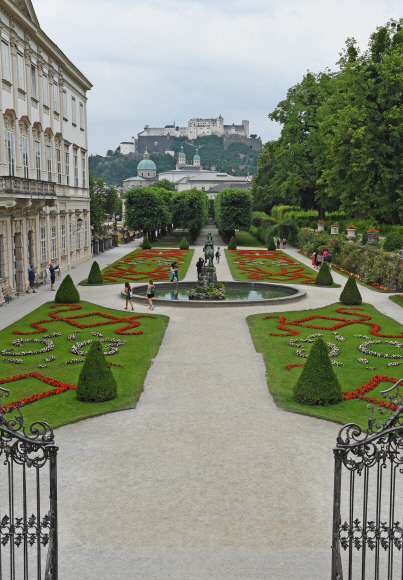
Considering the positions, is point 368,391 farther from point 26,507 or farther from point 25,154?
point 25,154

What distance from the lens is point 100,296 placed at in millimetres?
26438

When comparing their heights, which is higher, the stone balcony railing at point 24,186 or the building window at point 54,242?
the stone balcony railing at point 24,186

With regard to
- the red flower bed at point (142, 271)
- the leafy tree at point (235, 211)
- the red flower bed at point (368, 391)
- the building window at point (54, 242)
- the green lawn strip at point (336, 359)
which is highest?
the leafy tree at point (235, 211)

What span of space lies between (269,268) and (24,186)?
17251 mm

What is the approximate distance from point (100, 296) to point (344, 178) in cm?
2193

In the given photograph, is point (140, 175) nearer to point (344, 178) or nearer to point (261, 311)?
point (344, 178)

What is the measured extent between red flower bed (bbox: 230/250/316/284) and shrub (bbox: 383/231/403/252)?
4399mm

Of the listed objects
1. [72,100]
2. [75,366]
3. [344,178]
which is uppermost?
[72,100]

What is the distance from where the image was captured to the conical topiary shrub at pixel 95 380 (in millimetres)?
12117

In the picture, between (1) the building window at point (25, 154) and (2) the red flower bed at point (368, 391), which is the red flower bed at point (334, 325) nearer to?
(2) the red flower bed at point (368, 391)

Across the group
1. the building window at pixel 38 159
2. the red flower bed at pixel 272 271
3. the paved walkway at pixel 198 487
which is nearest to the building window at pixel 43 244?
the building window at pixel 38 159

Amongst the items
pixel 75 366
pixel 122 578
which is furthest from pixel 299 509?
pixel 75 366

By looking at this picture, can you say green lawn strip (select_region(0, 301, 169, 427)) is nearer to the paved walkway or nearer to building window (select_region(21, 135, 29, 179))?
the paved walkway

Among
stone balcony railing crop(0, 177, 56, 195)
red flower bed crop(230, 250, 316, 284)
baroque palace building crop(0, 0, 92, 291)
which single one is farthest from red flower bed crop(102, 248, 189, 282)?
stone balcony railing crop(0, 177, 56, 195)
